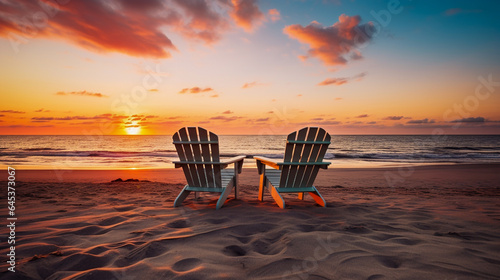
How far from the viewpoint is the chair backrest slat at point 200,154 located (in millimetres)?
3539

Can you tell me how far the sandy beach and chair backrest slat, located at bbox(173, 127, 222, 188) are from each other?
1.43 ft

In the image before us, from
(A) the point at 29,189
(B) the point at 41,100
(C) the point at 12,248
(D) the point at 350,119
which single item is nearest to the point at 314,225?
(C) the point at 12,248

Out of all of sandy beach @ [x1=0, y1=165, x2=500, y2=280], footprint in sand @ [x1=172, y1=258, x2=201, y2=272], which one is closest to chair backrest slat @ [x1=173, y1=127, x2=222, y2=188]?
sandy beach @ [x1=0, y1=165, x2=500, y2=280]

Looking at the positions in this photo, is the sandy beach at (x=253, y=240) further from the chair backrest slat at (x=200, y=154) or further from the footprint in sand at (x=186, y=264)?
the chair backrest slat at (x=200, y=154)

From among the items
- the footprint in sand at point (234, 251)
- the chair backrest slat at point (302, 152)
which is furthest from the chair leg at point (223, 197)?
the footprint in sand at point (234, 251)

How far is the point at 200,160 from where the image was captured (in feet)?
11.9

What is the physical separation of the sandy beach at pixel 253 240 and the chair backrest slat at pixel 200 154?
44cm

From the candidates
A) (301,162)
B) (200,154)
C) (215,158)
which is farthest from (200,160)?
(301,162)

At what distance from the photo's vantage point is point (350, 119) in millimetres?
30594

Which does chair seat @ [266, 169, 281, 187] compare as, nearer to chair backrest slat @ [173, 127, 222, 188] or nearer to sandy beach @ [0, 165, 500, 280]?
sandy beach @ [0, 165, 500, 280]

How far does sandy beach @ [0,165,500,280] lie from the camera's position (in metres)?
1.59

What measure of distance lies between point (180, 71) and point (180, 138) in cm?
609

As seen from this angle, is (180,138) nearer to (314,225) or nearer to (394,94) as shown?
(314,225)

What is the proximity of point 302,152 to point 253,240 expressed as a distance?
1790 millimetres
